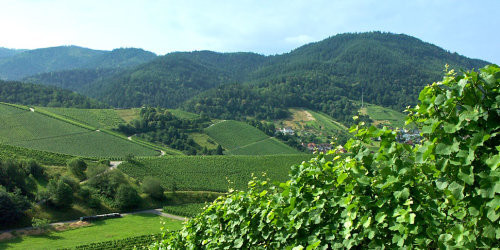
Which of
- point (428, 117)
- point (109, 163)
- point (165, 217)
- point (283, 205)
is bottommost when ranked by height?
point (165, 217)

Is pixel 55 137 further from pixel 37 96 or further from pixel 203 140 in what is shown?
pixel 37 96

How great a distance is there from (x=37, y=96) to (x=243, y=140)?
92463mm

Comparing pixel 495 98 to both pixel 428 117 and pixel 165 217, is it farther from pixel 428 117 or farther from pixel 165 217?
pixel 165 217

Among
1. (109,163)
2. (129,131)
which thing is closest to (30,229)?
(109,163)

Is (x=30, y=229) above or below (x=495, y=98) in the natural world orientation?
below

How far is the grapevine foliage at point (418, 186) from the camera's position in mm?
3402

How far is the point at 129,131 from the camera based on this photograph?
10912cm

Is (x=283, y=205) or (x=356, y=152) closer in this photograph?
(x=356, y=152)

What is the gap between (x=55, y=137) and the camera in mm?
82625

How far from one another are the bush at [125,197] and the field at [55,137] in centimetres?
2685

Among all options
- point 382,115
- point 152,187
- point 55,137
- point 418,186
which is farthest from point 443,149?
point 382,115

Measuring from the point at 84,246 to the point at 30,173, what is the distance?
26.1 meters

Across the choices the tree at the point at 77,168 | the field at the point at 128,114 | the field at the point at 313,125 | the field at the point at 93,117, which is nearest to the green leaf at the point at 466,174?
the tree at the point at 77,168

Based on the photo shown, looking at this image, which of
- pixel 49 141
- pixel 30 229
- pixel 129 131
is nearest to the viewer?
pixel 30 229
